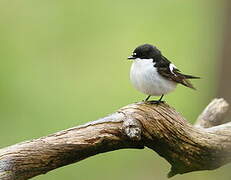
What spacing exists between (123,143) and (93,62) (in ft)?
22.8

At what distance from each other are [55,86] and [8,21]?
224cm

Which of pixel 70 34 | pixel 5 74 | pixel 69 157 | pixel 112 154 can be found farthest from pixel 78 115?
pixel 69 157

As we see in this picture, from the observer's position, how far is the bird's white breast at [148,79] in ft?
16.9

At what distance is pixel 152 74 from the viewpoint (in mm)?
5199

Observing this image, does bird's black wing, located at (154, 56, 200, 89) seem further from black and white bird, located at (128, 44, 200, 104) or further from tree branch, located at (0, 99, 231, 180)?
tree branch, located at (0, 99, 231, 180)

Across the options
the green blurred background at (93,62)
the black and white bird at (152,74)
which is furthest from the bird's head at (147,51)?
the green blurred background at (93,62)

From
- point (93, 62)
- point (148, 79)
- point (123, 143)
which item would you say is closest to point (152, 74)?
point (148, 79)

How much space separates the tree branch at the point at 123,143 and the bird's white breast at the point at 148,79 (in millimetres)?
203

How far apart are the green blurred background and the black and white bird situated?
11.9 ft

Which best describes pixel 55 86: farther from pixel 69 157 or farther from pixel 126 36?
pixel 69 157

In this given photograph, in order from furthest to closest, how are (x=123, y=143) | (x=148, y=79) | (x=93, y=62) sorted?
1. (x=93, y=62)
2. (x=148, y=79)
3. (x=123, y=143)

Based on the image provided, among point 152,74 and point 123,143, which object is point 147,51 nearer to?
point 152,74

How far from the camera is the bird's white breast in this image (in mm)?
5145

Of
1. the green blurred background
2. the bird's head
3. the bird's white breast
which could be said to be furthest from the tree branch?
the green blurred background
